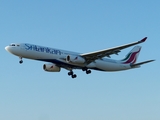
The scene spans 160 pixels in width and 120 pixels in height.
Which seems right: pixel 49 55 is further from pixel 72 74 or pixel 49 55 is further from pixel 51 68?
pixel 72 74

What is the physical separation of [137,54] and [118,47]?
19.6 meters

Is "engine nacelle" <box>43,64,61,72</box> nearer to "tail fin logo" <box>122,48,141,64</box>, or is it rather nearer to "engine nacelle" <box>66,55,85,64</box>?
"engine nacelle" <box>66,55,85,64</box>

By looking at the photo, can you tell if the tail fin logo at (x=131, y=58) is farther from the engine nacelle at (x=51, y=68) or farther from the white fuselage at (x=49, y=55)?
the engine nacelle at (x=51, y=68)

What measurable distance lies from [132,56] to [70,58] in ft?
58.7

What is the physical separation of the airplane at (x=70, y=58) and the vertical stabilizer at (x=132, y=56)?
2.40 meters

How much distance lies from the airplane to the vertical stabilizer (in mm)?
2400

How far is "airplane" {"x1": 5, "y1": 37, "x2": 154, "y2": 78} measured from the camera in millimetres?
57812

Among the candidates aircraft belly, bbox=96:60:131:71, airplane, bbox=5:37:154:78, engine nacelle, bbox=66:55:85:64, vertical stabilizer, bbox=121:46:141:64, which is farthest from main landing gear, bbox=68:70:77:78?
vertical stabilizer, bbox=121:46:141:64

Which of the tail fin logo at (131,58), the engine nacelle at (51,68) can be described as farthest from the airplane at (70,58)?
the tail fin logo at (131,58)

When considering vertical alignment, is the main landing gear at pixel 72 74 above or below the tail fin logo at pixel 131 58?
below

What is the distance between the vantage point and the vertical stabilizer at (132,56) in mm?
70738

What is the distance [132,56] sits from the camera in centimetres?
7406

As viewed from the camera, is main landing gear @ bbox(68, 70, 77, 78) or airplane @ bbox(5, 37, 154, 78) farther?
main landing gear @ bbox(68, 70, 77, 78)

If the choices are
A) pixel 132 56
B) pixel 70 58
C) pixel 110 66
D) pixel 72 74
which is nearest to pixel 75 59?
pixel 70 58
